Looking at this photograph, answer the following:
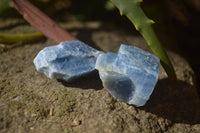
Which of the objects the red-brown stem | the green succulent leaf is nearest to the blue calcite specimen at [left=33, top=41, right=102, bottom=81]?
the red-brown stem

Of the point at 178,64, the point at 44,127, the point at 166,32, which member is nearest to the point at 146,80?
the point at 44,127

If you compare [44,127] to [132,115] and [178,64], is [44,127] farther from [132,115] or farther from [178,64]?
[178,64]

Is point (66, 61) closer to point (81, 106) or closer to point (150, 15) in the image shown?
point (81, 106)

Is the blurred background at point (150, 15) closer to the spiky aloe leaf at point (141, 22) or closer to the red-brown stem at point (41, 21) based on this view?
the red-brown stem at point (41, 21)

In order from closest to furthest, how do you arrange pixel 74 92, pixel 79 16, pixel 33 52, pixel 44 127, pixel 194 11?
pixel 44 127 < pixel 74 92 < pixel 33 52 < pixel 79 16 < pixel 194 11

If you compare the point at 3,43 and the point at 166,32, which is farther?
the point at 166,32

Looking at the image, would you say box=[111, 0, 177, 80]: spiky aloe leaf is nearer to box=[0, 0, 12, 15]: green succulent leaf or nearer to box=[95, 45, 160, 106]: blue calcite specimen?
box=[95, 45, 160, 106]: blue calcite specimen

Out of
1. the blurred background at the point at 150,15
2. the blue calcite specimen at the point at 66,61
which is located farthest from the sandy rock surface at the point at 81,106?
the blurred background at the point at 150,15

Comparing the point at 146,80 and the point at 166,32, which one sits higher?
the point at 146,80
